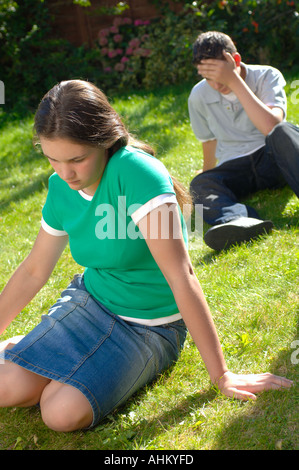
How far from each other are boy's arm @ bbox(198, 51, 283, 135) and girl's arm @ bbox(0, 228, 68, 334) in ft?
5.30

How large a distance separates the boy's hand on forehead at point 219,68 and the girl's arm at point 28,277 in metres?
1.60

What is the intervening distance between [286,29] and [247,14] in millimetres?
582

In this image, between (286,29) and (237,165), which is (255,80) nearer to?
(237,165)

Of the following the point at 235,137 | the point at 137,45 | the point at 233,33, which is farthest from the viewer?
the point at 137,45

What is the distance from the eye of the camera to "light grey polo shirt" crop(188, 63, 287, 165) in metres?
3.69

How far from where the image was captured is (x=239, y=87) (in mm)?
3438

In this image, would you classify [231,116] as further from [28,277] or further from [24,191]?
[24,191]

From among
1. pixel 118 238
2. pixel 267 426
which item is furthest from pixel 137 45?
pixel 267 426

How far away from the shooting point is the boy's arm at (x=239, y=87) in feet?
11.1

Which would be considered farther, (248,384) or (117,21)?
(117,21)

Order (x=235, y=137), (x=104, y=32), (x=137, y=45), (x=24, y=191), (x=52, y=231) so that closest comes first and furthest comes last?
(x=52, y=231)
(x=235, y=137)
(x=24, y=191)
(x=137, y=45)
(x=104, y=32)

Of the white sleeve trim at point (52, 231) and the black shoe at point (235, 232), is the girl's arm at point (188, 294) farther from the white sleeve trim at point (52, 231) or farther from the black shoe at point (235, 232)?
the black shoe at point (235, 232)

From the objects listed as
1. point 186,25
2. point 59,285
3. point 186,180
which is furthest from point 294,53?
point 59,285

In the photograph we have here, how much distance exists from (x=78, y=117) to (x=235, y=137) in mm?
2190
